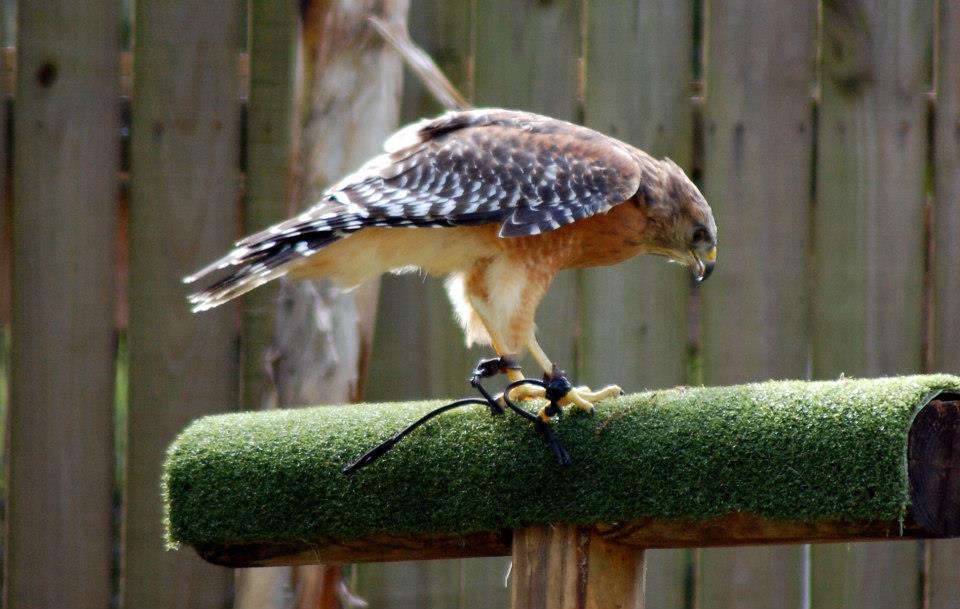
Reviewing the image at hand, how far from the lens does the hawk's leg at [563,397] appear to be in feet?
8.71

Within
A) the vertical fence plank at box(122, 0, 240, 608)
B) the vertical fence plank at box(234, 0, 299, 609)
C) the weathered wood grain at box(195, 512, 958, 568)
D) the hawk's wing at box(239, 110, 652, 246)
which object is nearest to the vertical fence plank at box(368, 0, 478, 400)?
the vertical fence plank at box(234, 0, 299, 609)

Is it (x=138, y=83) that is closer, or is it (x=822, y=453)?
(x=822, y=453)

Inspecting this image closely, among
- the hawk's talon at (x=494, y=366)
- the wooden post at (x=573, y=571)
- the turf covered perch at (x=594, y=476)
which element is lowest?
the wooden post at (x=573, y=571)

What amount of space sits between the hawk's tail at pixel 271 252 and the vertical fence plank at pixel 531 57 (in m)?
1.07

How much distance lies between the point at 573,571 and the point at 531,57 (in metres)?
1.99

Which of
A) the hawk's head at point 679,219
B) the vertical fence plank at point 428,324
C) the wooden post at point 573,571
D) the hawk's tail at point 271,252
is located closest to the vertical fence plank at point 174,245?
the vertical fence plank at point 428,324

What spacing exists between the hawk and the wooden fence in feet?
1.48

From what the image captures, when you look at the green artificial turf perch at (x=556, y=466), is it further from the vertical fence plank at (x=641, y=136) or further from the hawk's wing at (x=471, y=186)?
the vertical fence plank at (x=641, y=136)

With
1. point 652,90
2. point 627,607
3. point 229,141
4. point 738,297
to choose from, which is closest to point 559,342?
point 738,297

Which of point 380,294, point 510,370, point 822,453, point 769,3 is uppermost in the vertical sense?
point 769,3

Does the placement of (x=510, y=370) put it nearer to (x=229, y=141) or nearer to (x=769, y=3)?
(x=229, y=141)

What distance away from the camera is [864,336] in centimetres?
400

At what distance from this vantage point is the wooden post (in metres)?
2.49

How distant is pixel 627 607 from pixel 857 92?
2167 millimetres
